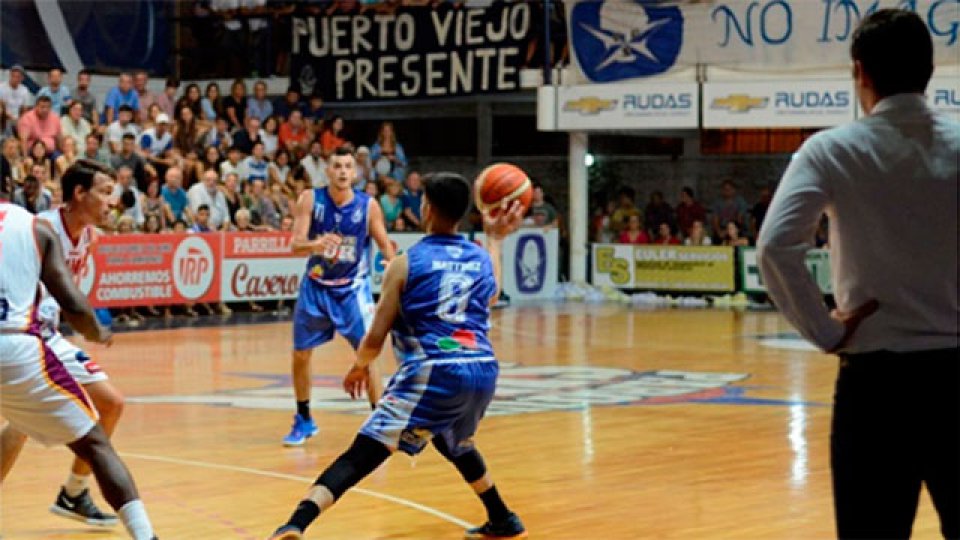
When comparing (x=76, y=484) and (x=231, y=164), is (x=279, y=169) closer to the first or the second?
(x=231, y=164)

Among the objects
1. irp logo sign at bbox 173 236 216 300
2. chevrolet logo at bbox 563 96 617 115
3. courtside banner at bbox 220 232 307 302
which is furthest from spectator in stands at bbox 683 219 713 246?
irp logo sign at bbox 173 236 216 300

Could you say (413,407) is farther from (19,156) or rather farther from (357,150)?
(357,150)

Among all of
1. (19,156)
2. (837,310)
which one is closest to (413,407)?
(837,310)

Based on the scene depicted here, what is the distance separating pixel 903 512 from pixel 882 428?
238 millimetres

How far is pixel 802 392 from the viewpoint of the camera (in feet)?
44.8

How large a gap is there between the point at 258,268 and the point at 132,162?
7.64 feet

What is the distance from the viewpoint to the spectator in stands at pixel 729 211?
26312mm

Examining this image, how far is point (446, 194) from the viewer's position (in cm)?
714

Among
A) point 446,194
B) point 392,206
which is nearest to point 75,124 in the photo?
point 392,206

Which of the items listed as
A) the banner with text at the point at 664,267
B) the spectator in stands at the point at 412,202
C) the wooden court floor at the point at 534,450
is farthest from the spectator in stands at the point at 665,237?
the wooden court floor at the point at 534,450

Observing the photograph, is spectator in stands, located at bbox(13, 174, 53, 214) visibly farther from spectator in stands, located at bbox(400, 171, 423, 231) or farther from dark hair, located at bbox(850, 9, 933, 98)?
dark hair, located at bbox(850, 9, 933, 98)

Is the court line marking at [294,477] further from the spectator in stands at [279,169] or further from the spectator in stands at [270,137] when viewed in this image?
the spectator in stands at [270,137]

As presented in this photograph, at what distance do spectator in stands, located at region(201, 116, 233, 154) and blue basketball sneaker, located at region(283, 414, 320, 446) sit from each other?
13.5 meters

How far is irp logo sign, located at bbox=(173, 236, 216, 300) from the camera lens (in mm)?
21578
